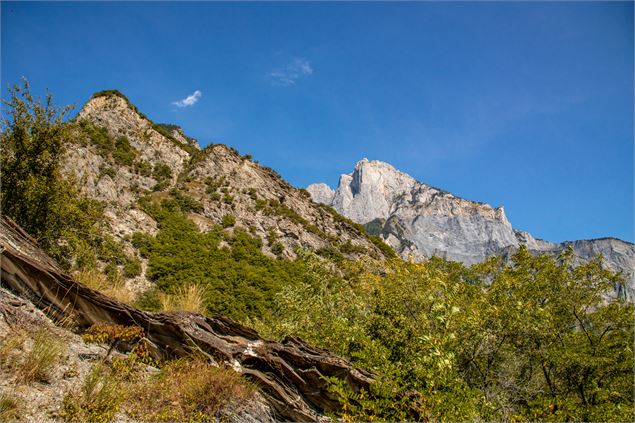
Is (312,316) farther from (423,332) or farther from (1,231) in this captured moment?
(1,231)

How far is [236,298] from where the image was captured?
77.2 feet

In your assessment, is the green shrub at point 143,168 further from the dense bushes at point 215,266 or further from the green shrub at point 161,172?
the dense bushes at point 215,266

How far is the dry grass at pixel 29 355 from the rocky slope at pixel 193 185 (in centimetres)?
2189

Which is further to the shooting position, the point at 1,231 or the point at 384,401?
the point at 1,231

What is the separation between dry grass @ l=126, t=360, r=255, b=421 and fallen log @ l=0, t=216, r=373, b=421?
0.45 metres

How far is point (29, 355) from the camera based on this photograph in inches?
200

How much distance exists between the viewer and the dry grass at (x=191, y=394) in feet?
17.6

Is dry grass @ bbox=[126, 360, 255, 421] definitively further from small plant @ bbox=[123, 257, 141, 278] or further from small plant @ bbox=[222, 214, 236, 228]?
small plant @ bbox=[222, 214, 236, 228]

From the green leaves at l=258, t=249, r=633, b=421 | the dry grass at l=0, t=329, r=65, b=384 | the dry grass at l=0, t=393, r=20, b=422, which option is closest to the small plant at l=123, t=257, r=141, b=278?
the green leaves at l=258, t=249, r=633, b=421

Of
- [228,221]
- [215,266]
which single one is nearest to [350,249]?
[228,221]

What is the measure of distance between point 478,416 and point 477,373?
3478 mm

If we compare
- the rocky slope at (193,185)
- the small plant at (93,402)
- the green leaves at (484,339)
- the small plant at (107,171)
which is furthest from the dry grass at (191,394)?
the small plant at (107,171)

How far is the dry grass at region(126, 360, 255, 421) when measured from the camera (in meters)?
5.36

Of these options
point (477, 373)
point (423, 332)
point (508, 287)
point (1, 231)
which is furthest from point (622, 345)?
point (1, 231)
